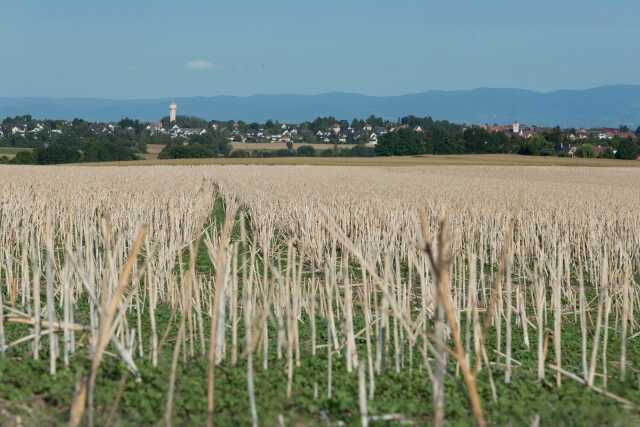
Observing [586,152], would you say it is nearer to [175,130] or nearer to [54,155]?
[54,155]

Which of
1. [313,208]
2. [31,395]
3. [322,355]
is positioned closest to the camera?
[31,395]

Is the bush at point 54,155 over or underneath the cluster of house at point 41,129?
underneath

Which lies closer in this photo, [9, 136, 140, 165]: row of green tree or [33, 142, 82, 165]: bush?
[9, 136, 140, 165]: row of green tree

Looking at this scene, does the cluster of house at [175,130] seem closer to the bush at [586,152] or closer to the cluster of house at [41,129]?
the cluster of house at [41,129]

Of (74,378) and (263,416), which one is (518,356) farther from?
(74,378)

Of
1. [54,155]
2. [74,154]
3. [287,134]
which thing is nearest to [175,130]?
[287,134]

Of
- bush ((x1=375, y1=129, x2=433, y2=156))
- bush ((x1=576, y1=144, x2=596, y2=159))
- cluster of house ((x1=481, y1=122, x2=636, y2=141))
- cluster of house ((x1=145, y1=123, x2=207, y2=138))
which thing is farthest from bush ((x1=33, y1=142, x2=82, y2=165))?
cluster of house ((x1=145, y1=123, x2=207, y2=138))

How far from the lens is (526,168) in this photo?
59469 millimetres

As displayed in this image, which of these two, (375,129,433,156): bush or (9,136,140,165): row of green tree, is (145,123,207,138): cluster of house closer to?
(375,129,433,156): bush

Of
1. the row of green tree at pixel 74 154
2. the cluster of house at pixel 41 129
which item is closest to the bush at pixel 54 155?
the row of green tree at pixel 74 154

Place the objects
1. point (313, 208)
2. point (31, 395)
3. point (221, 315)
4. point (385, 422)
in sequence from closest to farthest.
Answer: point (385, 422), point (31, 395), point (221, 315), point (313, 208)

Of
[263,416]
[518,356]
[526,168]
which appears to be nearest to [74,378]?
[263,416]

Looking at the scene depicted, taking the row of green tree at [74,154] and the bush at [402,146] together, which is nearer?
the row of green tree at [74,154]

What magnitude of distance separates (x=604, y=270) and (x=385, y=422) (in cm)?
290
